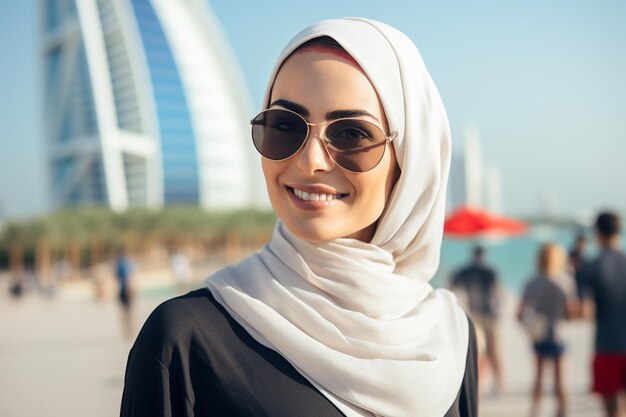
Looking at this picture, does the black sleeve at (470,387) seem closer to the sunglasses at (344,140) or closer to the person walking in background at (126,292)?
the sunglasses at (344,140)

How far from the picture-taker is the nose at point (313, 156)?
1213 mm

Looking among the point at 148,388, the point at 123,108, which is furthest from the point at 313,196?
the point at 123,108

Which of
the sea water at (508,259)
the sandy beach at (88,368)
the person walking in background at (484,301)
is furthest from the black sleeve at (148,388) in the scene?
the person walking in background at (484,301)

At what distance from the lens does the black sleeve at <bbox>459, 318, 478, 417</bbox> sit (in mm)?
1377

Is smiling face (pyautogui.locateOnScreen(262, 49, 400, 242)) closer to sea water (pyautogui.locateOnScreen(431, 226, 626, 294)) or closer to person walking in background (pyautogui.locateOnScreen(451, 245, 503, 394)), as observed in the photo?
sea water (pyautogui.locateOnScreen(431, 226, 626, 294))

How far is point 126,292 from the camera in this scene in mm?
9211

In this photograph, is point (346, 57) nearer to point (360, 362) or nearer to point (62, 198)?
point (360, 362)

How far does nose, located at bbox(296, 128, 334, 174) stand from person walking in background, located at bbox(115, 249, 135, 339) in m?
8.36

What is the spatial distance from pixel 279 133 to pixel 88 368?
6647 mm

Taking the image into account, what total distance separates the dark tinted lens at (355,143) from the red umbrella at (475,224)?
284 inches

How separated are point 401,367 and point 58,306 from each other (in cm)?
1527

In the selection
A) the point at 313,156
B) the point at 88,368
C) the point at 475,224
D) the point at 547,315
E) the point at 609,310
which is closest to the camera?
the point at 313,156

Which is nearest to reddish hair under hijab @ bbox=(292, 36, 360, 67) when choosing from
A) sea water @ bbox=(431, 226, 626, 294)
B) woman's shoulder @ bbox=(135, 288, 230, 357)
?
woman's shoulder @ bbox=(135, 288, 230, 357)

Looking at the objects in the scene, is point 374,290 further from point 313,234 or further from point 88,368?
point 88,368
